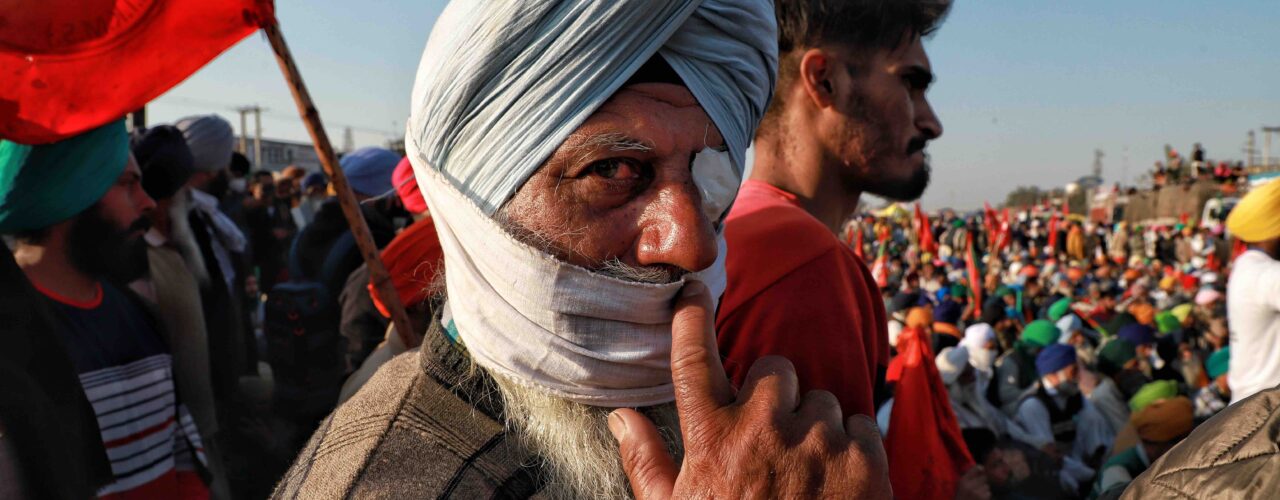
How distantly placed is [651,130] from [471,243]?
1.09 feet

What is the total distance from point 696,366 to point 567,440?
0.35 m

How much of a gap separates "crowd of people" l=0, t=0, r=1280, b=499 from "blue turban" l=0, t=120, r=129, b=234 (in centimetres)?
1

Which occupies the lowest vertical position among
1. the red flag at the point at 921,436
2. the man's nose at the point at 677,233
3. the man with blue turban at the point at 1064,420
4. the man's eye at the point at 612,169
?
the man with blue turban at the point at 1064,420

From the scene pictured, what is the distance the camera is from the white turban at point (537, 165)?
4.65 ft

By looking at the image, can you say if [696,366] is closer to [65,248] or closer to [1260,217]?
[65,248]

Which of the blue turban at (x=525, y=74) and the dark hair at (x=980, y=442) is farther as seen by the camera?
the dark hair at (x=980, y=442)

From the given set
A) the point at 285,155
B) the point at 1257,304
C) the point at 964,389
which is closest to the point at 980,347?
the point at 964,389

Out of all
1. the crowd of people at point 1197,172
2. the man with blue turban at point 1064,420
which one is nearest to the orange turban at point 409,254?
the man with blue turban at point 1064,420

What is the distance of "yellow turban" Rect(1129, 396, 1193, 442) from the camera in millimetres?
6457

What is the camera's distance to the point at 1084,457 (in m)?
8.27

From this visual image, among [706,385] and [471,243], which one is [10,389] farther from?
[706,385]

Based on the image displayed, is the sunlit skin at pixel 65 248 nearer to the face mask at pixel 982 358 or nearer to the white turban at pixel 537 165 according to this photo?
the white turban at pixel 537 165

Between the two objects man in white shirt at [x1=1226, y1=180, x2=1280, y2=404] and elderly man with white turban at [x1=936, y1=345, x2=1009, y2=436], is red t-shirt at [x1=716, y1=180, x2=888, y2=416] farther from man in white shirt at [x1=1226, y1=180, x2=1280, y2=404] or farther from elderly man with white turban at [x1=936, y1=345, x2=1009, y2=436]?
elderly man with white turban at [x1=936, y1=345, x2=1009, y2=436]

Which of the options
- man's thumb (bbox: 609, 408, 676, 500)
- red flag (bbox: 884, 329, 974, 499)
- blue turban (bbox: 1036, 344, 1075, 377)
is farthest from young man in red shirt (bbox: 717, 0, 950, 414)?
blue turban (bbox: 1036, 344, 1075, 377)
